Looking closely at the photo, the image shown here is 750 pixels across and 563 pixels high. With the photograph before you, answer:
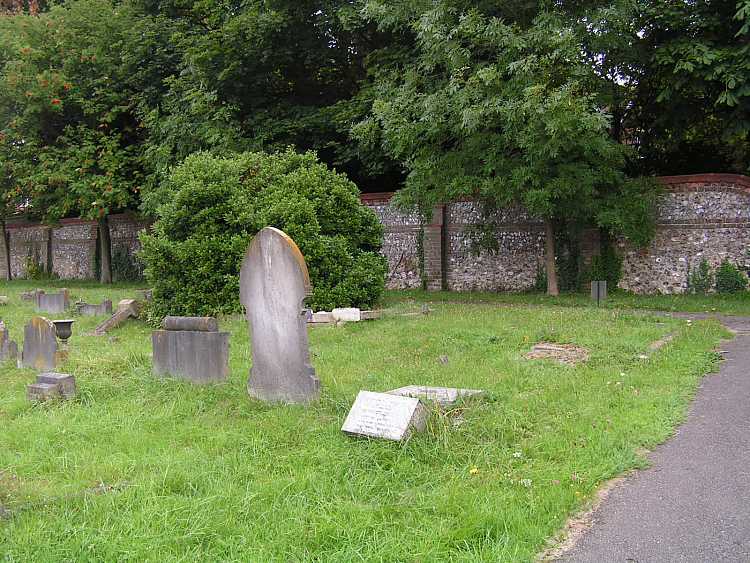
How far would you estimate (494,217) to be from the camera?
19547 mm

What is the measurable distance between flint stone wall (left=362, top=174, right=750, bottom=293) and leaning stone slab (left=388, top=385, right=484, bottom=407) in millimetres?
12166

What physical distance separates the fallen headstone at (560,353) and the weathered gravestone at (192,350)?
3.79 metres

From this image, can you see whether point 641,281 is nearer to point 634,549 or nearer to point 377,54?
point 377,54

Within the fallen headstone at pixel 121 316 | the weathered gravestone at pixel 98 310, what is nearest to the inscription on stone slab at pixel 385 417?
the fallen headstone at pixel 121 316

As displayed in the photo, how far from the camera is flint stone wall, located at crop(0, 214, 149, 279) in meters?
28.9

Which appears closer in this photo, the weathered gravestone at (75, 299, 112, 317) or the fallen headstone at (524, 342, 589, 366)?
the fallen headstone at (524, 342, 589, 366)

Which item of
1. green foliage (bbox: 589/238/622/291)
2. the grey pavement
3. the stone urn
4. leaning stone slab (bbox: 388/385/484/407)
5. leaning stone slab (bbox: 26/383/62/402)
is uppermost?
green foliage (bbox: 589/238/622/291)

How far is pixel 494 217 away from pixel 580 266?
9.09 feet

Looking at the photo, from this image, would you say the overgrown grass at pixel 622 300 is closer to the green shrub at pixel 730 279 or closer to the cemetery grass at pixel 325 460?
the green shrub at pixel 730 279

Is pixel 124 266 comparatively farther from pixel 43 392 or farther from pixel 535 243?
pixel 43 392

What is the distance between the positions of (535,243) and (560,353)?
33.4ft

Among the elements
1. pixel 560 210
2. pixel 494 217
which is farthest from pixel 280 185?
pixel 494 217

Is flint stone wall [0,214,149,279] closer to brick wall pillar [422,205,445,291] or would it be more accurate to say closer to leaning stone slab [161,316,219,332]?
brick wall pillar [422,205,445,291]

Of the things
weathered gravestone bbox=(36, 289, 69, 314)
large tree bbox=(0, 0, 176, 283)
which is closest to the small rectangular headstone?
weathered gravestone bbox=(36, 289, 69, 314)
